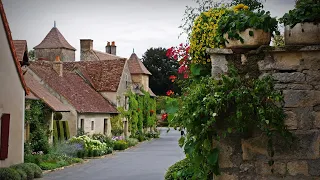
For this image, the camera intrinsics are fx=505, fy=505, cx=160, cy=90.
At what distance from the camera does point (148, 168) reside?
21125mm

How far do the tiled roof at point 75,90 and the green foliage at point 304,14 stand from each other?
91.3ft

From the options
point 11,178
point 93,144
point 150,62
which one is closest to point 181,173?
point 11,178

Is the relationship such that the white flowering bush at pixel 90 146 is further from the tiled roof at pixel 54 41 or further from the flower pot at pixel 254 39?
the tiled roof at pixel 54 41

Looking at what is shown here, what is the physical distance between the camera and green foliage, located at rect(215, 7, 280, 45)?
539 centimetres

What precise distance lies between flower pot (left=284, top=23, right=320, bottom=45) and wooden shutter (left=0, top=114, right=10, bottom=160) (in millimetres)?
13280

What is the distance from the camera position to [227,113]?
5.38 m

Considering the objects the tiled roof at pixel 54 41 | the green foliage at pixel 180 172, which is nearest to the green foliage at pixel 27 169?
the green foliage at pixel 180 172

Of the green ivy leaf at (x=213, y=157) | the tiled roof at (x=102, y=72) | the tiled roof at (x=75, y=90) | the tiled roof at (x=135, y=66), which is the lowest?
the green ivy leaf at (x=213, y=157)

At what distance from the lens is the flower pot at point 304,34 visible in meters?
5.28

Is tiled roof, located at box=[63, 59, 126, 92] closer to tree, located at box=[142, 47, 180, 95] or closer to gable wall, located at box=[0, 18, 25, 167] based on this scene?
gable wall, located at box=[0, 18, 25, 167]

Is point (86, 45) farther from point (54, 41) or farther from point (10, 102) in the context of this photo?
point (10, 102)

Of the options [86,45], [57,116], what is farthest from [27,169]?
[86,45]

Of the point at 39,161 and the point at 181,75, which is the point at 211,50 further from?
the point at 39,161

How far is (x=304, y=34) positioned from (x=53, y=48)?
56.9m
